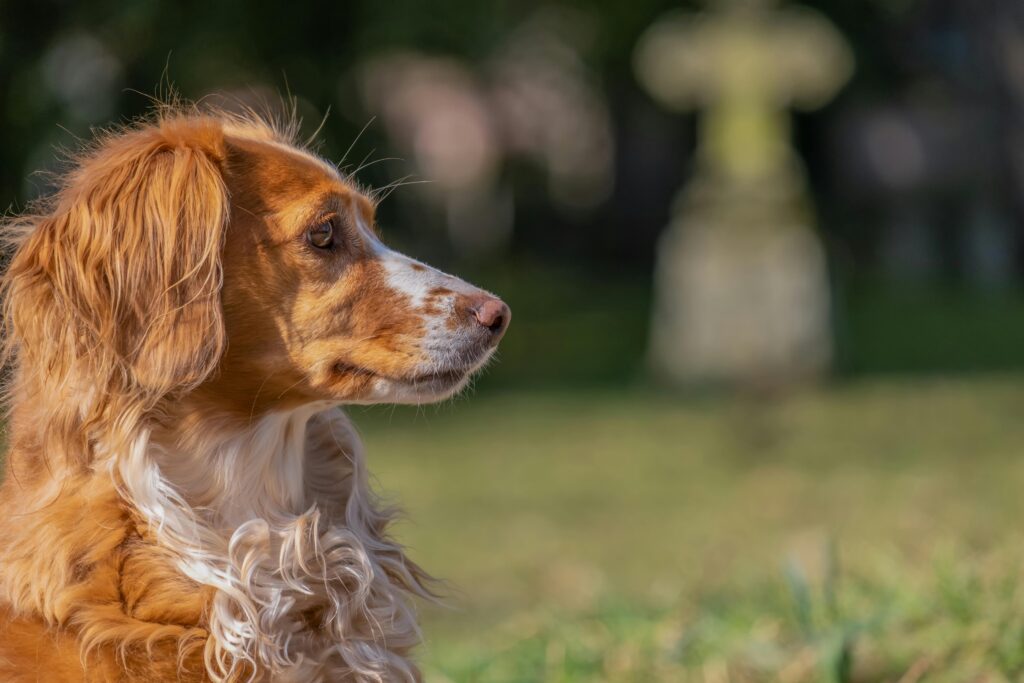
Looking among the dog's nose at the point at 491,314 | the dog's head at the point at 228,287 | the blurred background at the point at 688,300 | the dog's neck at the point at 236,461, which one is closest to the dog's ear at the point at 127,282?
the dog's head at the point at 228,287

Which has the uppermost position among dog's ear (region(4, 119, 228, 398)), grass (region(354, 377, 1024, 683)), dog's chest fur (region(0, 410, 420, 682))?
dog's ear (region(4, 119, 228, 398))

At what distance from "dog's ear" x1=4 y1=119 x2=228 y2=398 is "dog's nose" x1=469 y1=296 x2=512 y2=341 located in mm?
642

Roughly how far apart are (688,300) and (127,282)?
11.8 meters

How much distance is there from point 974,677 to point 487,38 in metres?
10.6

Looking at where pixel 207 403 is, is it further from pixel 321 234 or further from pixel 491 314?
pixel 491 314

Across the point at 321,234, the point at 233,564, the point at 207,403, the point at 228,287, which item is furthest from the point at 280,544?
the point at 321,234

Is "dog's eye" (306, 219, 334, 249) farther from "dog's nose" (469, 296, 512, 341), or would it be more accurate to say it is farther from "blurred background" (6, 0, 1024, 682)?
"blurred background" (6, 0, 1024, 682)

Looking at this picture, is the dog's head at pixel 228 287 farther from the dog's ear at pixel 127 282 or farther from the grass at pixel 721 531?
the grass at pixel 721 531

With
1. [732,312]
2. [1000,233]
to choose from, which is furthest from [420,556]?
[1000,233]

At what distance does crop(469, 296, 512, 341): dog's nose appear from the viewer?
3.60 m

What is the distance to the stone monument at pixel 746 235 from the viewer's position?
47.5 ft

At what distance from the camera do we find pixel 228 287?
345cm

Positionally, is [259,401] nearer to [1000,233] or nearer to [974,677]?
[974,677]

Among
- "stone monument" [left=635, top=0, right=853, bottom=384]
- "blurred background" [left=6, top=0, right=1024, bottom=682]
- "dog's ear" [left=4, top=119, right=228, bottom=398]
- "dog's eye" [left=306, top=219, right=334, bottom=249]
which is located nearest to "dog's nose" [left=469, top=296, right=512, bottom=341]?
"dog's eye" [left=306, top=219, right=334, bottom=249]
